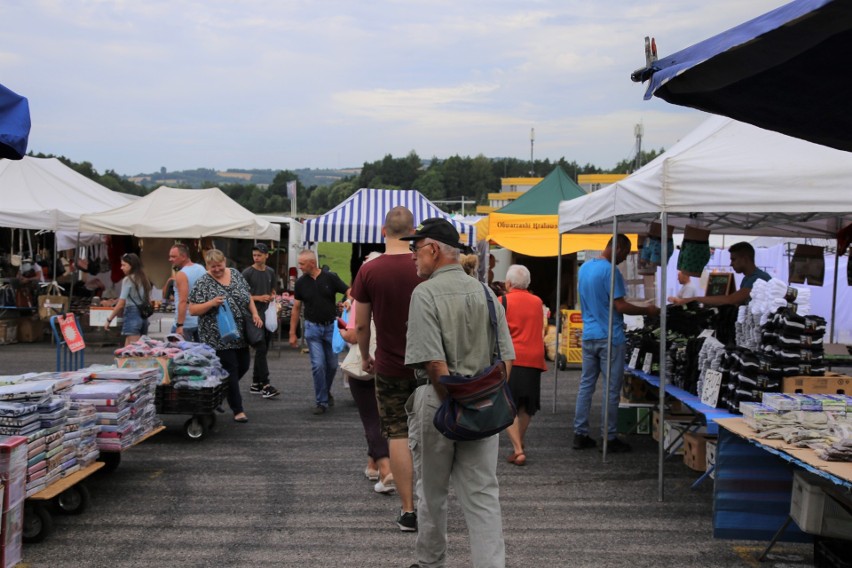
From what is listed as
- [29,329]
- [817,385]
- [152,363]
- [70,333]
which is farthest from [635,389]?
[29,329]

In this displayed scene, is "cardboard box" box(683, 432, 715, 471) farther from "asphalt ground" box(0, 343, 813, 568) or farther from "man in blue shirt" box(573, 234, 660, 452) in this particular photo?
"man in blue shirt" box(573, 234, 660, 452)

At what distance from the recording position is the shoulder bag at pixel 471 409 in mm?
3807

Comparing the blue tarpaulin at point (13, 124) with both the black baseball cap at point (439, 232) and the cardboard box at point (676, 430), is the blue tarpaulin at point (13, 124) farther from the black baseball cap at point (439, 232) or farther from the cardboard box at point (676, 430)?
the cardboard box at point (676, 430)

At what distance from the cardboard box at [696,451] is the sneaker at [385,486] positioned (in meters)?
2.75

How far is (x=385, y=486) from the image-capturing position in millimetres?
6332

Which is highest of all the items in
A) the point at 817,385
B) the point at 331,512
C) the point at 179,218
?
the point at 179,218

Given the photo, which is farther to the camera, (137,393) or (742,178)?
(137,393)

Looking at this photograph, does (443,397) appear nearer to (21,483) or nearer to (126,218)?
(21,483)

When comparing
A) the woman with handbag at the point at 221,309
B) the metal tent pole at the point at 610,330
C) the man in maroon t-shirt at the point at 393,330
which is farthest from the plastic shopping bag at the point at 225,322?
the metal tent pole at the point at 610,330

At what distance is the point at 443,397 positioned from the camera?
3.94 meters

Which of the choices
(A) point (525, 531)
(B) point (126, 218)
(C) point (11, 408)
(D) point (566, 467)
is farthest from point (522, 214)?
(C) point (11, 408)

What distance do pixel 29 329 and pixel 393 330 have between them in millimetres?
13950

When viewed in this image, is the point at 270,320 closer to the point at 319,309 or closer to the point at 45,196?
the point at 319,309

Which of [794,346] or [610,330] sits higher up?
[794,346]
